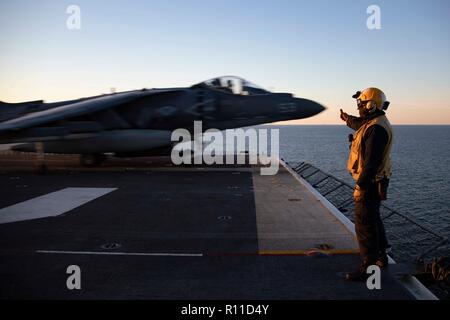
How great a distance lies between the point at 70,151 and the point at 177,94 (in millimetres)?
6506

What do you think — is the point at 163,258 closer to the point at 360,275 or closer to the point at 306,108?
the point at 360,275

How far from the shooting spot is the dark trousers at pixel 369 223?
525 cm

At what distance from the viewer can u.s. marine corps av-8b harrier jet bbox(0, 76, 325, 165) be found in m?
18.4

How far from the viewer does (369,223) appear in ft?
17.4

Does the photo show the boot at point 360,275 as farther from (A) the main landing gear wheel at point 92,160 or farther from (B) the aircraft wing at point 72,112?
(A) the main landing gear wheel at point 92,160

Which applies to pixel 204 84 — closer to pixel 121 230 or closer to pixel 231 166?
pixel 231 166

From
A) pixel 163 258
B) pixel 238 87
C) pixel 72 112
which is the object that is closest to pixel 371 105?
pixel 163 258

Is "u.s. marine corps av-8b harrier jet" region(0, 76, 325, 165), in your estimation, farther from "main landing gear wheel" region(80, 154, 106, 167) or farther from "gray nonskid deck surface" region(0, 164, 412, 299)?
"gray nonskid deck surface" region(0, 164, 412, 299)

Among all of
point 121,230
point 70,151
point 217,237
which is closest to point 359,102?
point 217,237

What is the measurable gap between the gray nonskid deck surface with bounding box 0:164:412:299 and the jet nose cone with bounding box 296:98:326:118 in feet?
27.5

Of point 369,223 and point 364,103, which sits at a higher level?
point 364,103

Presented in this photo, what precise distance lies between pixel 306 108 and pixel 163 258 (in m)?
14.1

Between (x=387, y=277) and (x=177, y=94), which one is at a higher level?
(x=177, y=94)

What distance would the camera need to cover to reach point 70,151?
1948cm
